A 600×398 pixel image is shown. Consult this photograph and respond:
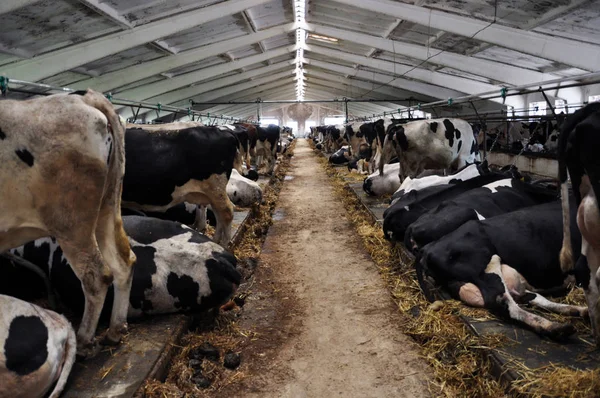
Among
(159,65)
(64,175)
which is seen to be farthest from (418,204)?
(159,65)

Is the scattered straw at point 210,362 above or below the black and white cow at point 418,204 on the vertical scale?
below

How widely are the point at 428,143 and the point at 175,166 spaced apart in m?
5.60

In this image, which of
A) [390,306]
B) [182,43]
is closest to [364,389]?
[390,306]

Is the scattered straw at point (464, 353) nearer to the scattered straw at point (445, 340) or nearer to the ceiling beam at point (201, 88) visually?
the scattered straw at point (445, 340)

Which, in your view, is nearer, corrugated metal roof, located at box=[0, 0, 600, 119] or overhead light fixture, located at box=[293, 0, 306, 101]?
corrugated metal roof, located at box=[0, 0, 600, 119]

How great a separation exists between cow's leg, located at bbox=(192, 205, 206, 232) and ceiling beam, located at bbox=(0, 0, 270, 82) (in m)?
6.79

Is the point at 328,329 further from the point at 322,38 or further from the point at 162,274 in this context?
the point at 322,38

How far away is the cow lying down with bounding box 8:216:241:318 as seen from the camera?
3.86 m

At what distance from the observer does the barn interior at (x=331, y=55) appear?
127 inches

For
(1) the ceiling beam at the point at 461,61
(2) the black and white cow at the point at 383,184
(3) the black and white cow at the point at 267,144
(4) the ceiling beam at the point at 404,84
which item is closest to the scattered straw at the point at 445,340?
(2) the black and white cow at the point at 383,184

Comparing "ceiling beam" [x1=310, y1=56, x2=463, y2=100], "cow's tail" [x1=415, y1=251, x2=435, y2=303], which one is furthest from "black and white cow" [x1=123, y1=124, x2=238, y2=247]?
"ceiling beam" [x1=310, y1=56, x2=463, y2=100]

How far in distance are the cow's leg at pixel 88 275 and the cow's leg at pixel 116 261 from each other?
170 mm

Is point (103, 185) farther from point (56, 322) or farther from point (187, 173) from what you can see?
point (187, 173)

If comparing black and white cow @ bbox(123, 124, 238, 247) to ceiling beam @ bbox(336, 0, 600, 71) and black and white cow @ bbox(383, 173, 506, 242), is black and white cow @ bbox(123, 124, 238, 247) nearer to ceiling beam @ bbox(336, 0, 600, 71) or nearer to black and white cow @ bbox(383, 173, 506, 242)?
black and white cow @ bbox(383, 173, 506, 242)
